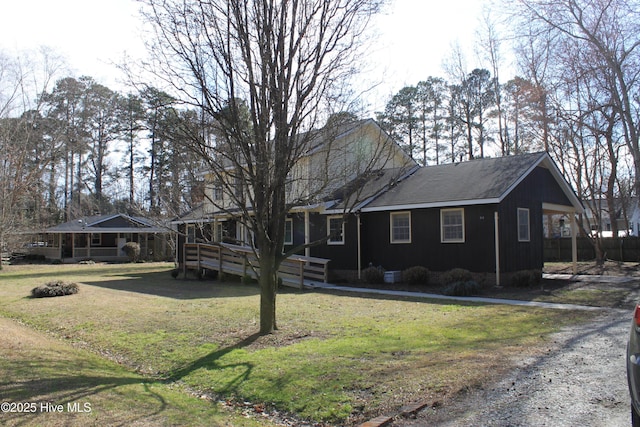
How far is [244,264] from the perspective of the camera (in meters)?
18.7

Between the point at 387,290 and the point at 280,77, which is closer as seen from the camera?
the point at 280,77

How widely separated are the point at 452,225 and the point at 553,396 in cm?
1216

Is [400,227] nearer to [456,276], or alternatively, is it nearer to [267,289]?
[456,276]

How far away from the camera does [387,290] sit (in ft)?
51.7

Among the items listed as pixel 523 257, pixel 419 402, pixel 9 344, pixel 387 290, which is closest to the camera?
pixel 419 402

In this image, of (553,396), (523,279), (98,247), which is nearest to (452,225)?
(523,279)

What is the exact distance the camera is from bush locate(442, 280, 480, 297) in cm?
1416

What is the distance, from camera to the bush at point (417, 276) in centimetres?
1675

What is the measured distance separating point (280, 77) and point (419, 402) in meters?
5.15

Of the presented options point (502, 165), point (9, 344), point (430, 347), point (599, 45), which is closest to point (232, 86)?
point (430, 347)

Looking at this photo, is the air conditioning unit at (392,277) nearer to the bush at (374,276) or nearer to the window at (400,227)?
the bush at (374,276)

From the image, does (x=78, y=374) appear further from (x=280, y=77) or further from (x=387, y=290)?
(x=387, y=290)

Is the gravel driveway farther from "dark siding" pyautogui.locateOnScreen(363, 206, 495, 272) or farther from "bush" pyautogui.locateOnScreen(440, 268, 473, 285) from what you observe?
"dark siding" pyautogui.locateOnScreen(363, 206, 495, 272)

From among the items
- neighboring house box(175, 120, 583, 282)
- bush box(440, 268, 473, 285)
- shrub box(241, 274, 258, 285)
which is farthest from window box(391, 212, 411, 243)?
shrub box(241, 274, 258, 285)
